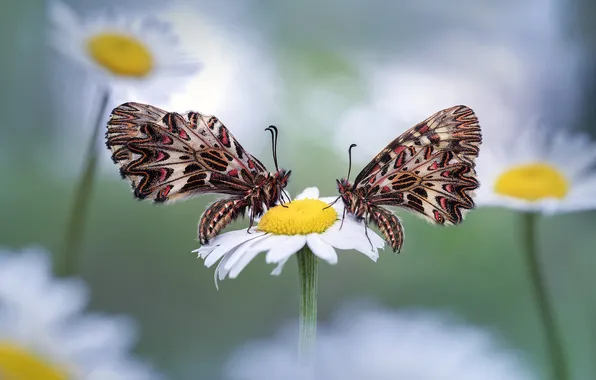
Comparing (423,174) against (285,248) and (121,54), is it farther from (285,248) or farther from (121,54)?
(121,54)

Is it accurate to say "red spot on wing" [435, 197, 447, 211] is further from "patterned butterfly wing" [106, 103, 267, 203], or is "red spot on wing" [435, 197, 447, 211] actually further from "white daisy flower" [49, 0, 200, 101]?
"white daisy flower" [49, 0, 200, 101]

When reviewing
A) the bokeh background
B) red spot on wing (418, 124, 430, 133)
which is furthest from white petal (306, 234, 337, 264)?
the bokeh background

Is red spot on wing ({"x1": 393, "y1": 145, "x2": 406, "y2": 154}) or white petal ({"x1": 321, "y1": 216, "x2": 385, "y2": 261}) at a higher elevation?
red spot on wing ({"x1": 393, "y1": 145, "x2": 406, "y2": 154})
